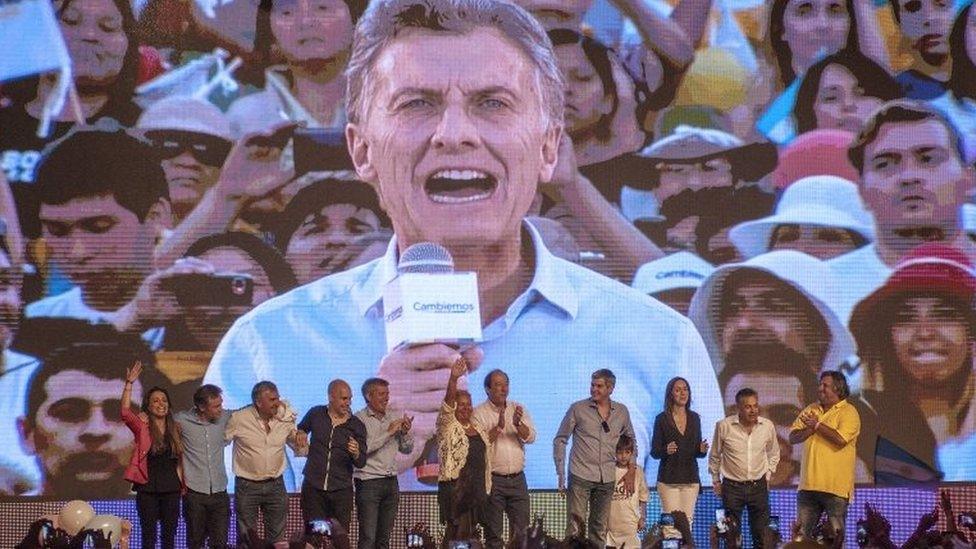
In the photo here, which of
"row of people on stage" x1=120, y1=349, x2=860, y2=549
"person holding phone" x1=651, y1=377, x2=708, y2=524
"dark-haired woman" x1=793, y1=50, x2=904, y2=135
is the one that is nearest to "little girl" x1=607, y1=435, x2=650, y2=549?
"row of people on stage" x1=120, y1=349, x2=860, y2=549

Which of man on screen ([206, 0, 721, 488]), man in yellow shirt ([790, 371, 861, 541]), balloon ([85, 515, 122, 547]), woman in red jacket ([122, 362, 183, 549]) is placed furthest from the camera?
man on screen ([206, 0, 721, 488])

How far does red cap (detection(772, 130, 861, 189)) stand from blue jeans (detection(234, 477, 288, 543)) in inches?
143

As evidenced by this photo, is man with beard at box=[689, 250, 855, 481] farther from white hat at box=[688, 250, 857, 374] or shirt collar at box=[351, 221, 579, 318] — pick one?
shirt collar at box=[351, 221, 579, 318]

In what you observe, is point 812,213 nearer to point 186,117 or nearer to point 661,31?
point 661,31

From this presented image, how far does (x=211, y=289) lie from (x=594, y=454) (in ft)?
8.63

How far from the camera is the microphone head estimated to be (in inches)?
356

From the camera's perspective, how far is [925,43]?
9367 millimetres

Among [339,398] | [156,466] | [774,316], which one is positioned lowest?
[156,466]

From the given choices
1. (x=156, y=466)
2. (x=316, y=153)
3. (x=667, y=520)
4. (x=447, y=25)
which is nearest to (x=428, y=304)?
(x=316, y=153)

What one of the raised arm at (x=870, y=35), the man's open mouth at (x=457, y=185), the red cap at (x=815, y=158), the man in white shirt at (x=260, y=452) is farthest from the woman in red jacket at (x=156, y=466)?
the raised arm at (x=870, y=35)

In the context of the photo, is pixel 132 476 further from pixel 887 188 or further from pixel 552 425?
pixel 887 188

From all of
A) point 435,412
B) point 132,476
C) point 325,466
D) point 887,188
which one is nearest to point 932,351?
point 887,188

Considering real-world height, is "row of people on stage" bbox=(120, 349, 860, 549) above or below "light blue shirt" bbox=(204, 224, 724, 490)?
below

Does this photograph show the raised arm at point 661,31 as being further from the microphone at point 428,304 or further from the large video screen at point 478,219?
the microphone at point 428,304
